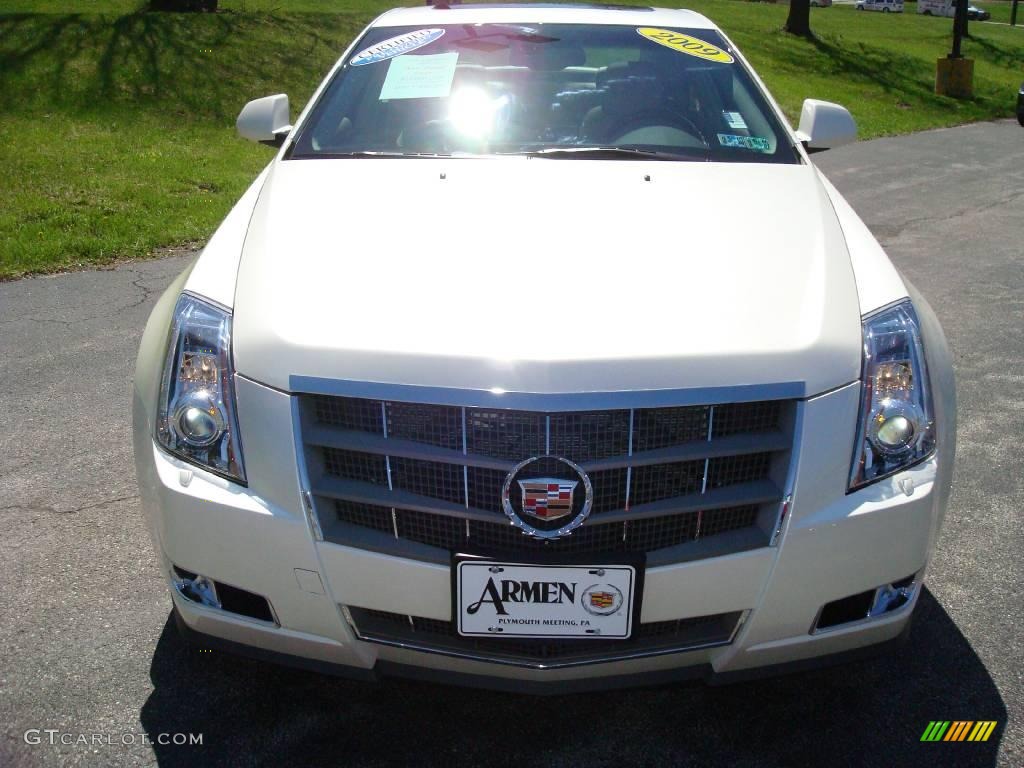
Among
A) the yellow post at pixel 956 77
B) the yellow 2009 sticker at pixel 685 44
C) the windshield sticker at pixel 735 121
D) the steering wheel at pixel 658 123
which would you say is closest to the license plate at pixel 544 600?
the steering wheel at pixel 658 123

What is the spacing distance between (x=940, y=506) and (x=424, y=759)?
136cm

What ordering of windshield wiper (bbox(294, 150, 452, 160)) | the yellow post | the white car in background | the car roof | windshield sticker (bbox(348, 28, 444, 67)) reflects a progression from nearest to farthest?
windshield wiper (bbox(294, 150, 452, 160))
windshield sticker (bbox(348, 28, 444, 67))
the car roof
the yellow post
the white car in background

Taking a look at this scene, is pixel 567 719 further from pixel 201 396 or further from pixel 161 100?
pixel 161 100

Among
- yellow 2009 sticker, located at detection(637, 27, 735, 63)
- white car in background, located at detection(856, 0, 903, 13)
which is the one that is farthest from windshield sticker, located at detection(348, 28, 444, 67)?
white car in background, located at detection(856, 0, 903, 13)

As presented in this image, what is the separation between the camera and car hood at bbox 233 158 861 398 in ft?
7.41

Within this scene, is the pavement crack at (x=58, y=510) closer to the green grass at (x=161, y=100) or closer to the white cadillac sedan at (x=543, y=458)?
the white cadillac sedan at (x=543, y=458)

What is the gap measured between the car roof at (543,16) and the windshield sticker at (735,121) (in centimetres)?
71

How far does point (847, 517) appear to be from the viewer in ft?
7.60

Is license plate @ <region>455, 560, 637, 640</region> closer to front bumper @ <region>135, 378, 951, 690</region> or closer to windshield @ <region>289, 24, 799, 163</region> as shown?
front bumper @ <region>135, 378, 951, 690</region>

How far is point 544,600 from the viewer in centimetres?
229

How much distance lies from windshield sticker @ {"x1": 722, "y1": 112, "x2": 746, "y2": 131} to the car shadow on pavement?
187 centimetres

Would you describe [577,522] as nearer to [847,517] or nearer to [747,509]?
[747,509]

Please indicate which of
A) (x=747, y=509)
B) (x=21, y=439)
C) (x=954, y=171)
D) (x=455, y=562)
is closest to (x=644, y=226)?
(x=747, y=509)

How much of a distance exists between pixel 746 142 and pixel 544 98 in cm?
73
